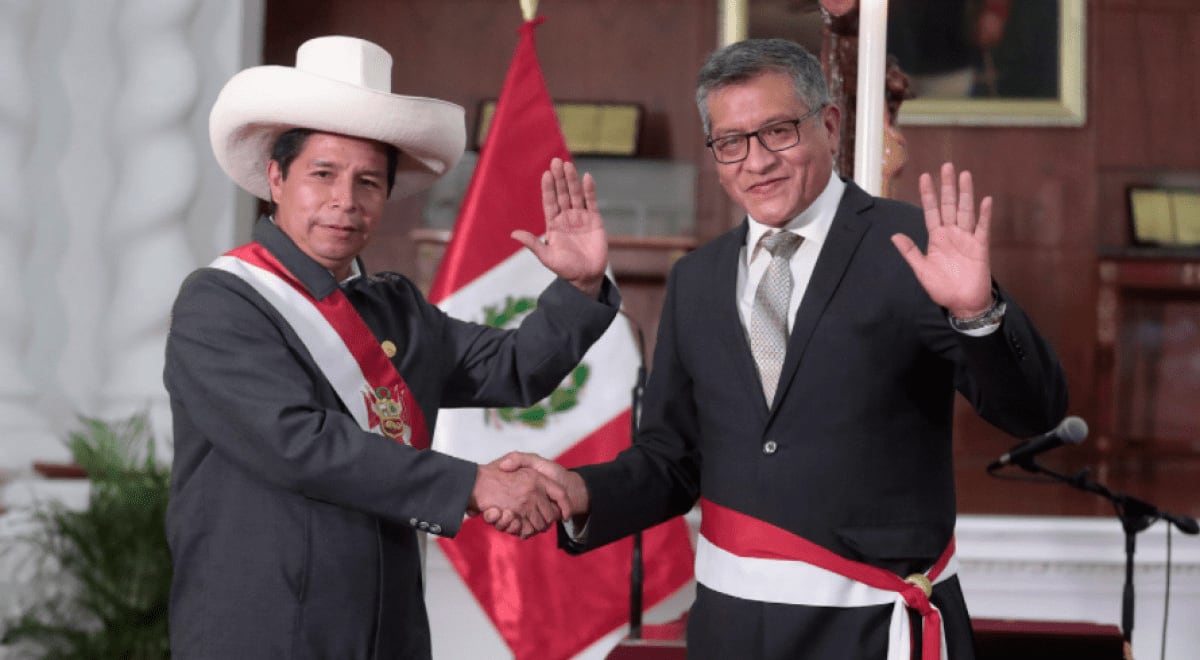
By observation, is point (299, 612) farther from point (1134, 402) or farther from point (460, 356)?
point (1134, 402)

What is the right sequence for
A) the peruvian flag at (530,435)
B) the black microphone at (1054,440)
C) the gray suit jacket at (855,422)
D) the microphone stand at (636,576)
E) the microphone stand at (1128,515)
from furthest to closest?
1. the peruvian flag at (530,435)
2. the microphone stand at (636,576)
3. the microphone stand at (1128,515)
4. the black microphone at (1054,440)
5. the gray suit jacket at (855,422)

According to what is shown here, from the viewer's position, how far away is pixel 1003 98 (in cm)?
692

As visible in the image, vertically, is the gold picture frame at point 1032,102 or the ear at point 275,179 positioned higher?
the gold picture frame at point 1032,102

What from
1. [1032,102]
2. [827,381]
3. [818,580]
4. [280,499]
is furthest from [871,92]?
[1032,102]

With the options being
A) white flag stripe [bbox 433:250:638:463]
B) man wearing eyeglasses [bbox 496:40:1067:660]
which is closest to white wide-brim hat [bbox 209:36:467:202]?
man wearing eyeglasses [bbox 496:40:1067:660]

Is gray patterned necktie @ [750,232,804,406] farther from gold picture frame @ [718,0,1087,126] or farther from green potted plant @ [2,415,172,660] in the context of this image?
gold picture frame @ [718,0,1087,126]

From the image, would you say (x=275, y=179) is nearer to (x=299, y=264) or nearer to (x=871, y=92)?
(x=299, y=264)

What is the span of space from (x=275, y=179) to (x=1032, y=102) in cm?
591

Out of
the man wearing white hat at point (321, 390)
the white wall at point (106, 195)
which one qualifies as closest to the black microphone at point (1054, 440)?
the man wearing white hat at point (321, 390)

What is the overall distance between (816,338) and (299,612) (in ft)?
2.55

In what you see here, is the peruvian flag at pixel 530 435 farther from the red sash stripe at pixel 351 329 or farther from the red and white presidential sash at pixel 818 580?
the red and white presidential sash at pixel 818 580

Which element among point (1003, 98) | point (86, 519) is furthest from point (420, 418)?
point (1003, 98)

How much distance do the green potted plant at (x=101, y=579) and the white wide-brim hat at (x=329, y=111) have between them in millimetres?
1362

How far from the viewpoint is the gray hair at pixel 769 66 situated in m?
1.78
